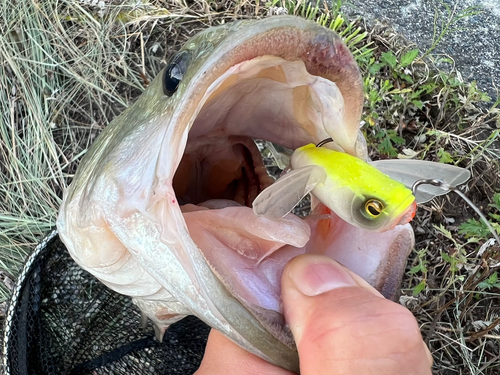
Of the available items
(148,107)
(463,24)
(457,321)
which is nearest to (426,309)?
(457,321)

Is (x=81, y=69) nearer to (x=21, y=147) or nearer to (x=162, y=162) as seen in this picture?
(x=21, y=147)

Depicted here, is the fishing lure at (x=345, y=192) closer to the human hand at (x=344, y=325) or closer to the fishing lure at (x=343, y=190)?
the fishing lure at (x=343, y=190)

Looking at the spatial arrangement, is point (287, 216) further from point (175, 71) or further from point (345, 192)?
point (175, 71)

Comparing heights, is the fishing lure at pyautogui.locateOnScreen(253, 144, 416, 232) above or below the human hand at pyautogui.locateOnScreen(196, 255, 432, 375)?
above

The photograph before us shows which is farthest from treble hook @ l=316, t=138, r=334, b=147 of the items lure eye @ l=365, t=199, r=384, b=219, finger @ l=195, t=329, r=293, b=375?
finger @ l=195, t=329, r=293, b=375

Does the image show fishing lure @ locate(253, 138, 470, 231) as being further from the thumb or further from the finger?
the finger
